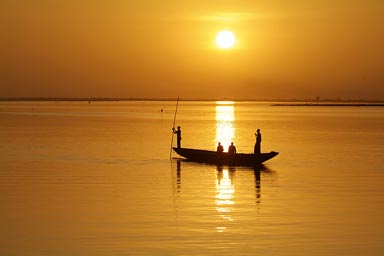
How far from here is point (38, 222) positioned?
19.7 m

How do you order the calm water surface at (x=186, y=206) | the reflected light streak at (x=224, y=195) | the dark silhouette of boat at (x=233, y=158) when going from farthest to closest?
the dark silhouette of boat at (x=233, y=158)
the reflected light streak at (x=224, y=195)
the calm water surface at (x=186, y=206)

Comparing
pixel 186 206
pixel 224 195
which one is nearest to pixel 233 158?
pixel 224 195

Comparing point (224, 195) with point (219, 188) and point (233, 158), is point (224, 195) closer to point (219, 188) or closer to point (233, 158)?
point (219, 188)

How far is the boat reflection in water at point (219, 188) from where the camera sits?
840 inches

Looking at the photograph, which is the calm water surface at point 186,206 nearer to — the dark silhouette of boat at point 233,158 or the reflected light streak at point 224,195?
the reflected light streak at point 224,195

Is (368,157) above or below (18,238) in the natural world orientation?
above

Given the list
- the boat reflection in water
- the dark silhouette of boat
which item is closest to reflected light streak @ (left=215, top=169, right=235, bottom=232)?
the boat reflection in water

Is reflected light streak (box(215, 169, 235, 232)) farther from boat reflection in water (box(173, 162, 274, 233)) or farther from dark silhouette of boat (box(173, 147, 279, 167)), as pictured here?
dark silhouette of boat (box(173, 147, 279, 167))

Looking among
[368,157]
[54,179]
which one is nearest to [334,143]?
[368,157]

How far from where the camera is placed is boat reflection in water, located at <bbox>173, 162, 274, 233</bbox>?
21325 millimetres

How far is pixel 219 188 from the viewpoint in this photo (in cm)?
2742

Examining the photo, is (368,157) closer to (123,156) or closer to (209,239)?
(123,156)

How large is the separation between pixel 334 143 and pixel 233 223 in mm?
38143

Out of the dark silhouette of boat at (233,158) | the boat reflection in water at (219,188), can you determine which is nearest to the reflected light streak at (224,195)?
the boat reflection in water at (219,188)
